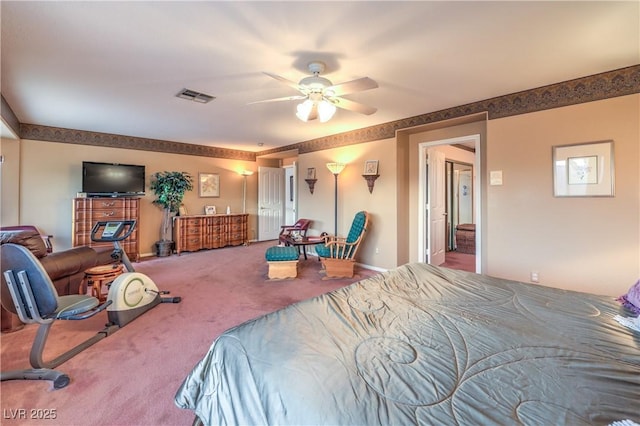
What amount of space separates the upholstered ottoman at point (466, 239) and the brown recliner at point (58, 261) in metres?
6.70

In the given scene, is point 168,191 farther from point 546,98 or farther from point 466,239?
point 466,239

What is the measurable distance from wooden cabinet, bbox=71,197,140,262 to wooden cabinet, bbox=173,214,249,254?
0.81 m

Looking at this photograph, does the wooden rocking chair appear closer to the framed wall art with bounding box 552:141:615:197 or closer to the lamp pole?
the lamp pole

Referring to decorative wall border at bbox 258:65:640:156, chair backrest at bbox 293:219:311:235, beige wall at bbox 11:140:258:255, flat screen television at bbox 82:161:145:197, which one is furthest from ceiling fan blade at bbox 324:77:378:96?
beige wall at bbox 11:140:258:255

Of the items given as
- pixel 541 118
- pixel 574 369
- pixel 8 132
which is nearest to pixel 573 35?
pixel 541 118

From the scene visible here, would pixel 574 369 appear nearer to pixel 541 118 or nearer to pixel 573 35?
pixel 573 35

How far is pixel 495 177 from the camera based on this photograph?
3.49 meters

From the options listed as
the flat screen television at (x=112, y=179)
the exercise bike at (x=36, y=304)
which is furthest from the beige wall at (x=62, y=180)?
the exercise bike at (x=36, y=304)

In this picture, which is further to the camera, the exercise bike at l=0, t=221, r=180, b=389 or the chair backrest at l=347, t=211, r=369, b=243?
the chair backrest at l=347, t=211, r=369, b=243

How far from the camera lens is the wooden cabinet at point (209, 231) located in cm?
595

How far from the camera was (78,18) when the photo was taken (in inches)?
73.5

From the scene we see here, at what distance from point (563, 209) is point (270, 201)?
613 cm

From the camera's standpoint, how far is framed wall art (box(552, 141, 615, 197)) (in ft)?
9.09

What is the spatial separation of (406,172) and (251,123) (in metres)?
2.74
